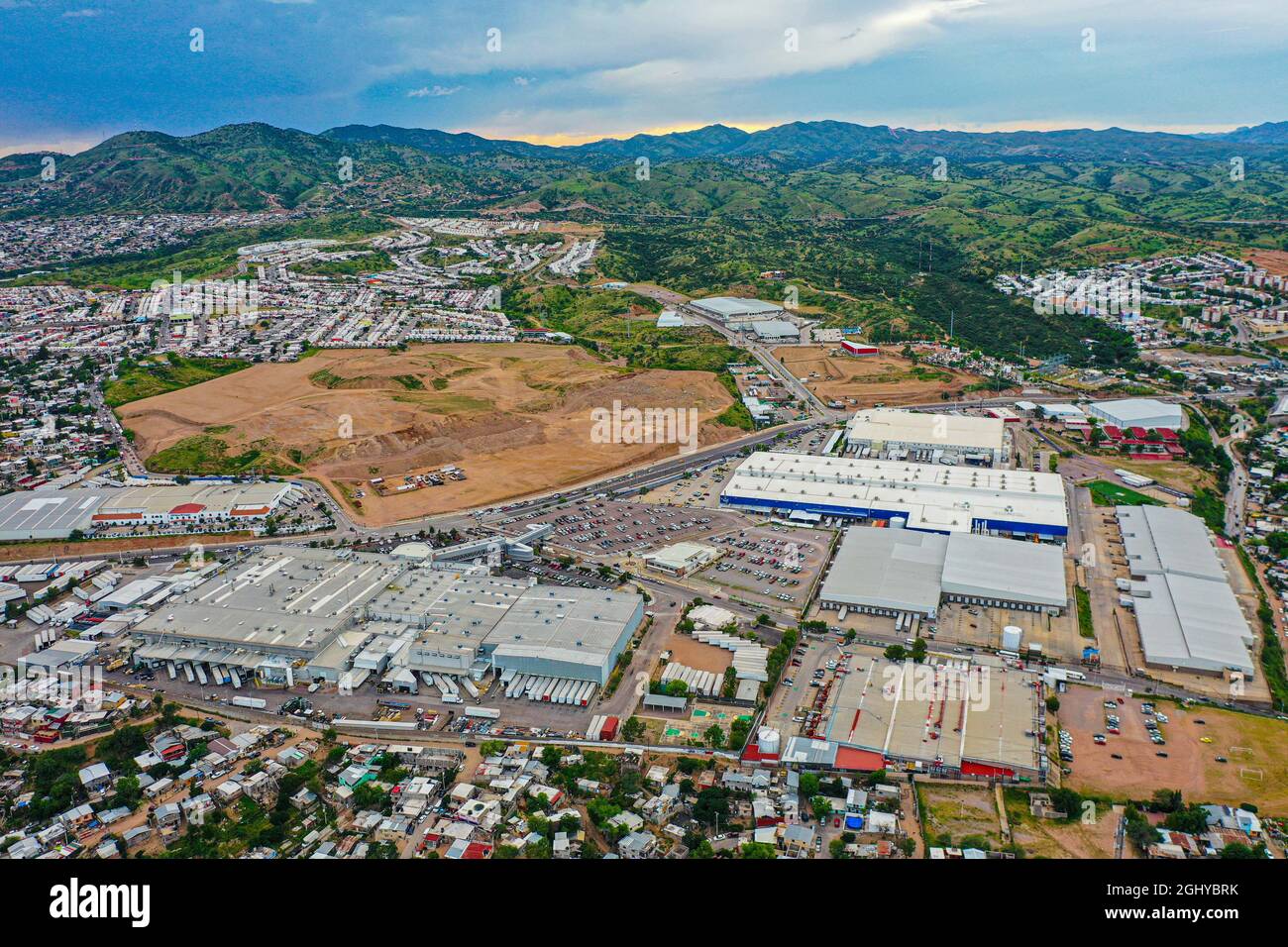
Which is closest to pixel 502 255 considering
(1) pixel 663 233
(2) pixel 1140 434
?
(1) pixel 663 233

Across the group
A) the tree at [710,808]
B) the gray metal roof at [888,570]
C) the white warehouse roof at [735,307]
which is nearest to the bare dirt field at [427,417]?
the gray metal roof at [888,570]

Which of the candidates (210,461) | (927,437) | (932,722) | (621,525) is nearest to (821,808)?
(932,722)

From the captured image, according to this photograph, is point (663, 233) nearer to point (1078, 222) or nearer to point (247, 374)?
point (1078, 222)

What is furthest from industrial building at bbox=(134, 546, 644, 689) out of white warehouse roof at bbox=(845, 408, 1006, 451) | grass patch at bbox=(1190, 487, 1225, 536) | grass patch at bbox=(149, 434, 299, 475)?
grass patch at bbox=(1190, 487, 1225, 536)

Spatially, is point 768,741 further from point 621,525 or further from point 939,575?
point 621,525

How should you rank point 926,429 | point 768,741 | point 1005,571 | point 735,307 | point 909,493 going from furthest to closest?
point 735,307 < point 926,429 < point 909,493 < point 1005,571 < point 768,741
